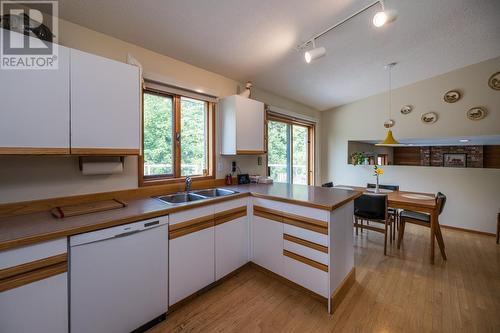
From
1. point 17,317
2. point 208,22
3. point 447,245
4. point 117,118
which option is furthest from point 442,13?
point 17,317

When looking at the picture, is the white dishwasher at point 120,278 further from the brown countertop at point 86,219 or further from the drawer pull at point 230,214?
the drawer pull at point 230,214

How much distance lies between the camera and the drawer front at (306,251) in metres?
1.73

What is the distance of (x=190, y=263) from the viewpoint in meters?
1.76

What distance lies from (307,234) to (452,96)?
386 cm

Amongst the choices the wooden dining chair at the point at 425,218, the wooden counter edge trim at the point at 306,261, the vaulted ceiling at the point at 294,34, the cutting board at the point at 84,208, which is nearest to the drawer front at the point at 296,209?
the wooden counter edge trim at the point at 306,261

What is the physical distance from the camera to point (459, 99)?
348 centimetres

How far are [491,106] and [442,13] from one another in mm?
2248

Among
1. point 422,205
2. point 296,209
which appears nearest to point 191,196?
point 296,209

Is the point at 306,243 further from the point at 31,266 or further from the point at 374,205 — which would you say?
the point at 31,266

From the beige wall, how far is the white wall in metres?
3.51

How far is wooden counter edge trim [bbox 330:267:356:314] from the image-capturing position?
1.72 metres

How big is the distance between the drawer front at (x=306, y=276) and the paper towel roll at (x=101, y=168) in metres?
1.76

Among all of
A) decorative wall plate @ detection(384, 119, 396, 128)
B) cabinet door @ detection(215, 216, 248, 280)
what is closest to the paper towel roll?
cabinet door @ detection(215, 216, 248, 280)

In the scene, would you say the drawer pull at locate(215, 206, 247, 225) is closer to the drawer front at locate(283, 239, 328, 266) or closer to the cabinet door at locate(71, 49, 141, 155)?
the drawer front at locate(283, 239, 328, 266)
